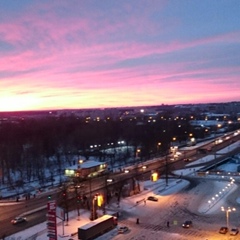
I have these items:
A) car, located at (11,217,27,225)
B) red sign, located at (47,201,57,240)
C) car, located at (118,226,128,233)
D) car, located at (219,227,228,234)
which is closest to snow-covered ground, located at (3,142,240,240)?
car, located at (118,226,128,233)

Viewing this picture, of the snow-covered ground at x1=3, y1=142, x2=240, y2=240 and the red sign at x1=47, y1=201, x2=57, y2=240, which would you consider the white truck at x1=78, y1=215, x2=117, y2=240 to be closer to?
the snow-covered ground at x1=3, y1=142, x2=240, y2=240

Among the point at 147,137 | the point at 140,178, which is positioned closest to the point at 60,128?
the point at 147,137

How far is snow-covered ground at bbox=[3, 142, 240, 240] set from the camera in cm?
2635

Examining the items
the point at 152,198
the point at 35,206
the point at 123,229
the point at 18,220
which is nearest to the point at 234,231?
the point at 123,229

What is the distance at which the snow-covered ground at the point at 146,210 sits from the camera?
86.5 ft

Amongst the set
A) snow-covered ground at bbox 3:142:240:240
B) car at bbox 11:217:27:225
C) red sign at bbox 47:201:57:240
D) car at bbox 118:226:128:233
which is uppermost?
red sign at bbox 47:201:57:240

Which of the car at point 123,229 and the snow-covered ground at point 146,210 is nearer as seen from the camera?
the snow-covered ground at point 146,210

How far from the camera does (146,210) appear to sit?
3256cm

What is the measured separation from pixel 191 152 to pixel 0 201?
136 ft

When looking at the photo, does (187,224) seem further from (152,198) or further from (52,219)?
(52,219)

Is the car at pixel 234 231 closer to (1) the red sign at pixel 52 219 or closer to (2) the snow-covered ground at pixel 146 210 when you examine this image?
(2) the snow-covered ground at pixel 146 210

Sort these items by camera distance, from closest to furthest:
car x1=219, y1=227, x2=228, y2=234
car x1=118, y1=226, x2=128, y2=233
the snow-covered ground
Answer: the snow-covered ground → car x1=219, y1=227, x2=228, y2=234 → car x1=118, y1=226, x2=128, y2=233

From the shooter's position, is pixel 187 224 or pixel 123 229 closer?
pixel 123 229

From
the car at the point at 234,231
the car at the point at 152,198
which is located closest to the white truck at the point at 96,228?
the car at the point at 152,198
